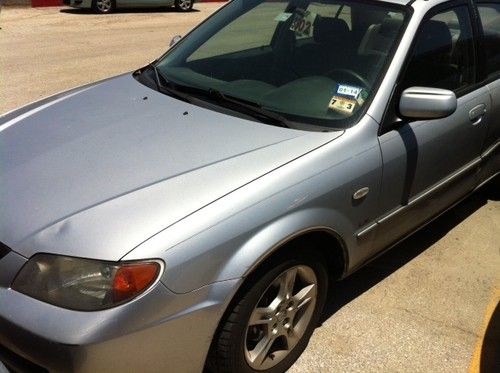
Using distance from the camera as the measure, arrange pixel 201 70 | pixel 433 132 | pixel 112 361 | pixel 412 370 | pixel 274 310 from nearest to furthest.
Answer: pixel 112 361
pixel 274 310
pixel 412 370
pixel 433 132
pixel 201 70

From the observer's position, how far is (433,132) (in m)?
3.11

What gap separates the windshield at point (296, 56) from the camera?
113 inches

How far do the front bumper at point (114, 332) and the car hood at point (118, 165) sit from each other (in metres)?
0.20

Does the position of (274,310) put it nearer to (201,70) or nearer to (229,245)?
(229,245)

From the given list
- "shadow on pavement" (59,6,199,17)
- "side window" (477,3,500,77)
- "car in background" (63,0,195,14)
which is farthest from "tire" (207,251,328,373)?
"car in background" (63,0,195,14)

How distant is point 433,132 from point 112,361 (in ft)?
6.72

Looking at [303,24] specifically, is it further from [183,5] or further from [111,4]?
[183,5]

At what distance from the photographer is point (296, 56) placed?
3.22 metres

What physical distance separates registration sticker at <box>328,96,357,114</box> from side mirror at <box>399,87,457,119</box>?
24 cm

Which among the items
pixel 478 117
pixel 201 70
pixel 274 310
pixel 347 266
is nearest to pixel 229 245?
pixel 274 310

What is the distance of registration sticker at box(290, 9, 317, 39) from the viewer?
3.34 meters

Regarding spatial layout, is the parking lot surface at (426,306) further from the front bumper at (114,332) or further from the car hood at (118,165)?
the car hood at (118,165)

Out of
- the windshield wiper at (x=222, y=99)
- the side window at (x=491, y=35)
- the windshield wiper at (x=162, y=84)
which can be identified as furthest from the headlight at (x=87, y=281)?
the side window at (x=491, y=35)

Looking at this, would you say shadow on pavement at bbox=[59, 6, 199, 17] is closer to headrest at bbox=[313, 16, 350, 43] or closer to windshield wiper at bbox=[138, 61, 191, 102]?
windshield wiper at bbox=[138, 61, 191, 102]
